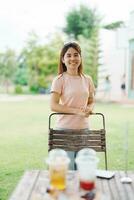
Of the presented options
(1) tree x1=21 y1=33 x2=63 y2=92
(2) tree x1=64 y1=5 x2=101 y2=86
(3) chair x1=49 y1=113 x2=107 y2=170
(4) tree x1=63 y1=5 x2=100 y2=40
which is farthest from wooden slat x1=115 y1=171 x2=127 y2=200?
(4) tree x1=63 y1=5 x2=100 y2=40

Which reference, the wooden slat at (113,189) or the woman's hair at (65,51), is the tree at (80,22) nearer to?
the woman's hair at (65,51)

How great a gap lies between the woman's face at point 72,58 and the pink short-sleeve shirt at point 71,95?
9 centimetres

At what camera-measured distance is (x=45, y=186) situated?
7.16 feet

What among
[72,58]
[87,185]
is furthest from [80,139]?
[87,185]

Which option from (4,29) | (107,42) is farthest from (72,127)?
(4,29)

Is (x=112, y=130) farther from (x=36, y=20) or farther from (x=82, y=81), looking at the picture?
(x=36, y=20)

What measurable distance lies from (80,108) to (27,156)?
117 inches

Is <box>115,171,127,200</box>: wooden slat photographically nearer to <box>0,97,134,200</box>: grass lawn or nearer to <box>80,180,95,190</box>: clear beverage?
<box>80,180,95,190</box>: clear beverage

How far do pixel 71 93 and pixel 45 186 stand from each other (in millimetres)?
1034

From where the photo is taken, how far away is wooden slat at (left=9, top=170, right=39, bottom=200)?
2033 millimetres

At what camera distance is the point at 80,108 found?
3.13 meters

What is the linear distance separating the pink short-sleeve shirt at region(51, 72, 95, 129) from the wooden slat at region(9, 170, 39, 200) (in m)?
0.74

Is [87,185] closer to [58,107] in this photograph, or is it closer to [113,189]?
[113,189]

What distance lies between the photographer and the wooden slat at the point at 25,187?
2.03 m
